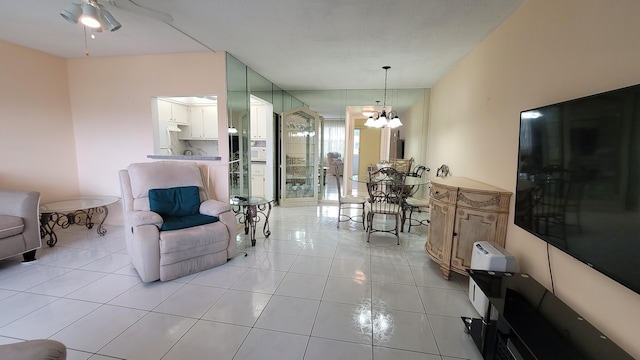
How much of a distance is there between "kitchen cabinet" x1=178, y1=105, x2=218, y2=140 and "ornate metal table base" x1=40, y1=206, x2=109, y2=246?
205cm

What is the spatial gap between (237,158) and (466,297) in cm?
326

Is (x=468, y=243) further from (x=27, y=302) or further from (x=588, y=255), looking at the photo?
(x=27, y=302)

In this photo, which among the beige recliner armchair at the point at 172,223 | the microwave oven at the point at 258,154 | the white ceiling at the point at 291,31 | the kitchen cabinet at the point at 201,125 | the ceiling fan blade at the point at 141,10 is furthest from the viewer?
the microwave oven at the point at 258,154

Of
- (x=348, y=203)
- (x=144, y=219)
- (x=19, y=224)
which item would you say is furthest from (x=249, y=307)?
(x=19, y=224)

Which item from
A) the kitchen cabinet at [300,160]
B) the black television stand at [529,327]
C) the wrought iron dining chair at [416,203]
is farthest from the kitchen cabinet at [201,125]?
the black television stand at [529,327]

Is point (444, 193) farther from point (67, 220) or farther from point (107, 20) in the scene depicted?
point (67, 220)

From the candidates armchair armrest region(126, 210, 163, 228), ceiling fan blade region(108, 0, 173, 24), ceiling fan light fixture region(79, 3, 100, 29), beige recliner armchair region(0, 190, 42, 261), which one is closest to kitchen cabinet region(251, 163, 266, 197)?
armchair armrest region(126, 210, 163, 228)

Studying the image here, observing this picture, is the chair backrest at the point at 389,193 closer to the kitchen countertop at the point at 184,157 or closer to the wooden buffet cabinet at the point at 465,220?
the wooden buffet cabinet at the point at 465,220

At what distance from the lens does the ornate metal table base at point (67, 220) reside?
3258mm

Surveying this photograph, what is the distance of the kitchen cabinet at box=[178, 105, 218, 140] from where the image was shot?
213 inches

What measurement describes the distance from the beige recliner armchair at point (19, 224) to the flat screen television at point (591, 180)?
4480 mm

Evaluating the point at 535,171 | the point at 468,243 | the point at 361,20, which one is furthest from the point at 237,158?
the point at 535,171

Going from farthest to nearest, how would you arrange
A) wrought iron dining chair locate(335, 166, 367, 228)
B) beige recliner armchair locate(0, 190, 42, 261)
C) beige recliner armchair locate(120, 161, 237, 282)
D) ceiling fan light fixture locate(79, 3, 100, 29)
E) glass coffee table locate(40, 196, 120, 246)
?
wrought iron dining chair locate(335, 166, 367, 228)
glass coffee table locate(40, 196, 120, 246)
beige recliner armchair locate(0, 190, 42, 261)
beige recliner armchair locate(120, 161, 237, 282)
ceiling fan light fixture locate(79, 3, 100, 29)

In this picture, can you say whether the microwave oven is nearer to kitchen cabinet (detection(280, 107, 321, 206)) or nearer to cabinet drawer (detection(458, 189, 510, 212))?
kitchen cabinet (detection(280, 107, 321, 206))
